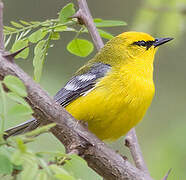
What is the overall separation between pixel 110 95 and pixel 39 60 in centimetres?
86

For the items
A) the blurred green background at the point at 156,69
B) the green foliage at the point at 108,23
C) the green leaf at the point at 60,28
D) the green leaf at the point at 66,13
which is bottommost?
the blurred green background at the point at 156,69

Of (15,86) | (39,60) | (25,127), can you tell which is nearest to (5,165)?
(15,86)

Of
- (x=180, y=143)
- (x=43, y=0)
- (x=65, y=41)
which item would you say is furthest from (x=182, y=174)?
(x=43, y=0)

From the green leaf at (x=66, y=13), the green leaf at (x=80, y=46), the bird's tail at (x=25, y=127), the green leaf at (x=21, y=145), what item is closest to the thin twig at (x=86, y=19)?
the green leaf at (x=66, y=13)

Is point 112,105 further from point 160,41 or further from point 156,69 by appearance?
point 156,69

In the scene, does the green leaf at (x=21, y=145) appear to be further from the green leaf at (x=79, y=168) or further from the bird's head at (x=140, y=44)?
the bird's head at (x=140, y=44)

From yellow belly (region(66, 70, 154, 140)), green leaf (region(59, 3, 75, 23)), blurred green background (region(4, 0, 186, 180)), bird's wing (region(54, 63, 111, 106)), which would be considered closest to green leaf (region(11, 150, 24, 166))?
blurred green background (region(4, 0, 186, 180))

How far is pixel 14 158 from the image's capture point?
1.72 metres

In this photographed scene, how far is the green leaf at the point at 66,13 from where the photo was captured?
3.52 metres

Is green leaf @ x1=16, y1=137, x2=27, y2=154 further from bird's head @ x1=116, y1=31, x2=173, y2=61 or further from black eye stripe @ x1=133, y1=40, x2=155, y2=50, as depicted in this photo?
black eye stripe @ x1=133, y1=40, x2=155, y2=50

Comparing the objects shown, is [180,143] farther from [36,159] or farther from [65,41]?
[65,41]

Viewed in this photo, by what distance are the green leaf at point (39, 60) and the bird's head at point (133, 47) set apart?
56.6 inches

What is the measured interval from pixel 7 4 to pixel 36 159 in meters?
7.81

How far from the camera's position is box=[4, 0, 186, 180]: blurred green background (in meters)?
4.82
